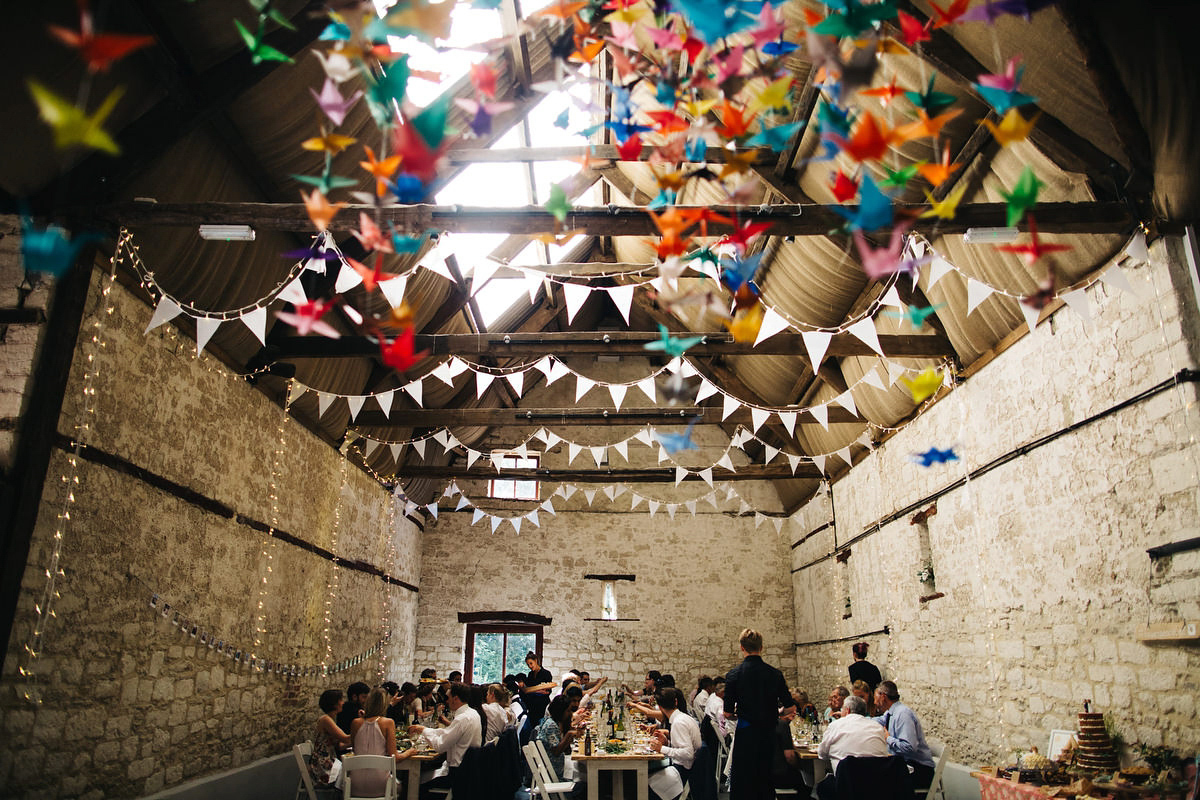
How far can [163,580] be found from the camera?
4.96 metres

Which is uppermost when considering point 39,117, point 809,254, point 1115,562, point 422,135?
point 809,254

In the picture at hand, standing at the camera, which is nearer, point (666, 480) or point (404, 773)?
point (404, 773)

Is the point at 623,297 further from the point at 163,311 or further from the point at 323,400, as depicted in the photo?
the point at 163,311

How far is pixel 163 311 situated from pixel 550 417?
491 cm

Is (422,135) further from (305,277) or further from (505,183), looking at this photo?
(505,183)

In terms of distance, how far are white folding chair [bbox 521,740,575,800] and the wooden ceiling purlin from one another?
15.8 feet

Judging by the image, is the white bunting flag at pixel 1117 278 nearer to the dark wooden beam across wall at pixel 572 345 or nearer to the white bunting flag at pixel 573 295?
the dark wooden beam across wall at pixel 572 345

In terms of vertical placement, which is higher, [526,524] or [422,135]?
[526,524]

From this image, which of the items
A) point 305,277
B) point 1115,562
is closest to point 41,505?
point 305,277

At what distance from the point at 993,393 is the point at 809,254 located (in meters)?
1.97

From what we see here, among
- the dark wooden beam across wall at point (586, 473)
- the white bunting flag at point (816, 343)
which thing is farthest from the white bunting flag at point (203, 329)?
the dark wooden beam across wall at point (586, 473)

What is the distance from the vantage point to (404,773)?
5.73 metres

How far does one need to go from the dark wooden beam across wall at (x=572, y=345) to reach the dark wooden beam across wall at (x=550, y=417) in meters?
1.03

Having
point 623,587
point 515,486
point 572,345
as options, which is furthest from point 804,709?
point 515,486
